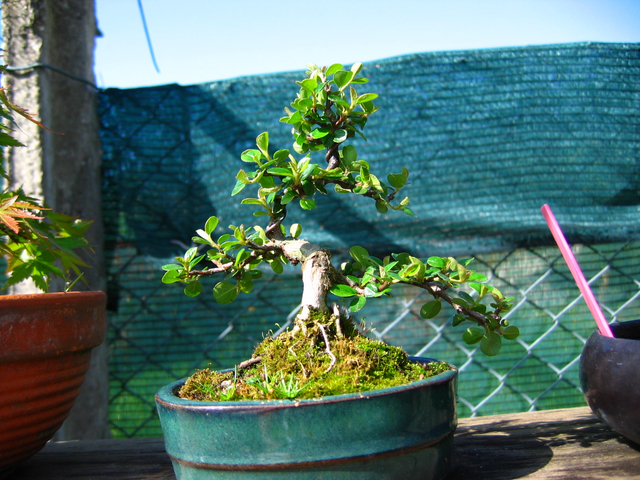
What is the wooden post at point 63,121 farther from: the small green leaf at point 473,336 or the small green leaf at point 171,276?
the small green leaf at point 473,336

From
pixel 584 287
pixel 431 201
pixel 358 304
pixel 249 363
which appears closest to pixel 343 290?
pixel 358 304

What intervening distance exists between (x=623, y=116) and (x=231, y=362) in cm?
106

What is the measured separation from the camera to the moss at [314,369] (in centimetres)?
45

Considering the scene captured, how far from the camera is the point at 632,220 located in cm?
110

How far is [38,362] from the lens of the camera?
0.55m

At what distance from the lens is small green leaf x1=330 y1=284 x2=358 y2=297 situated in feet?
1.70

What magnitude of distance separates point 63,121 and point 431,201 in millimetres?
840

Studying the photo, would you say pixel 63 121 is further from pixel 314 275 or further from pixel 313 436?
pixel 313 436

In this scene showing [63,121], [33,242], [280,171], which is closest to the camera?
[280,171]

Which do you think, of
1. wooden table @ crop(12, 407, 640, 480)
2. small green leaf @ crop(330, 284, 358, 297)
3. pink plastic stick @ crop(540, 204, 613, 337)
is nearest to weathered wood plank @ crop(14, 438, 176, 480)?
wooden table @ crop(12, 407, 640, 480)

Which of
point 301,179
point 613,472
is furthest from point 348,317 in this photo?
point 613,472

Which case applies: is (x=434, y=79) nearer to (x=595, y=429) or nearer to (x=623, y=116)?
(x=623, y=116)

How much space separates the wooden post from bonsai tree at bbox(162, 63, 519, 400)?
644 mm

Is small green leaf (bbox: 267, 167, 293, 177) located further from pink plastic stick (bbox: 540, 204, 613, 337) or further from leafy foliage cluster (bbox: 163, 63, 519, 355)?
pink plastic stick (bbox: 540, 204, 613, 337)
